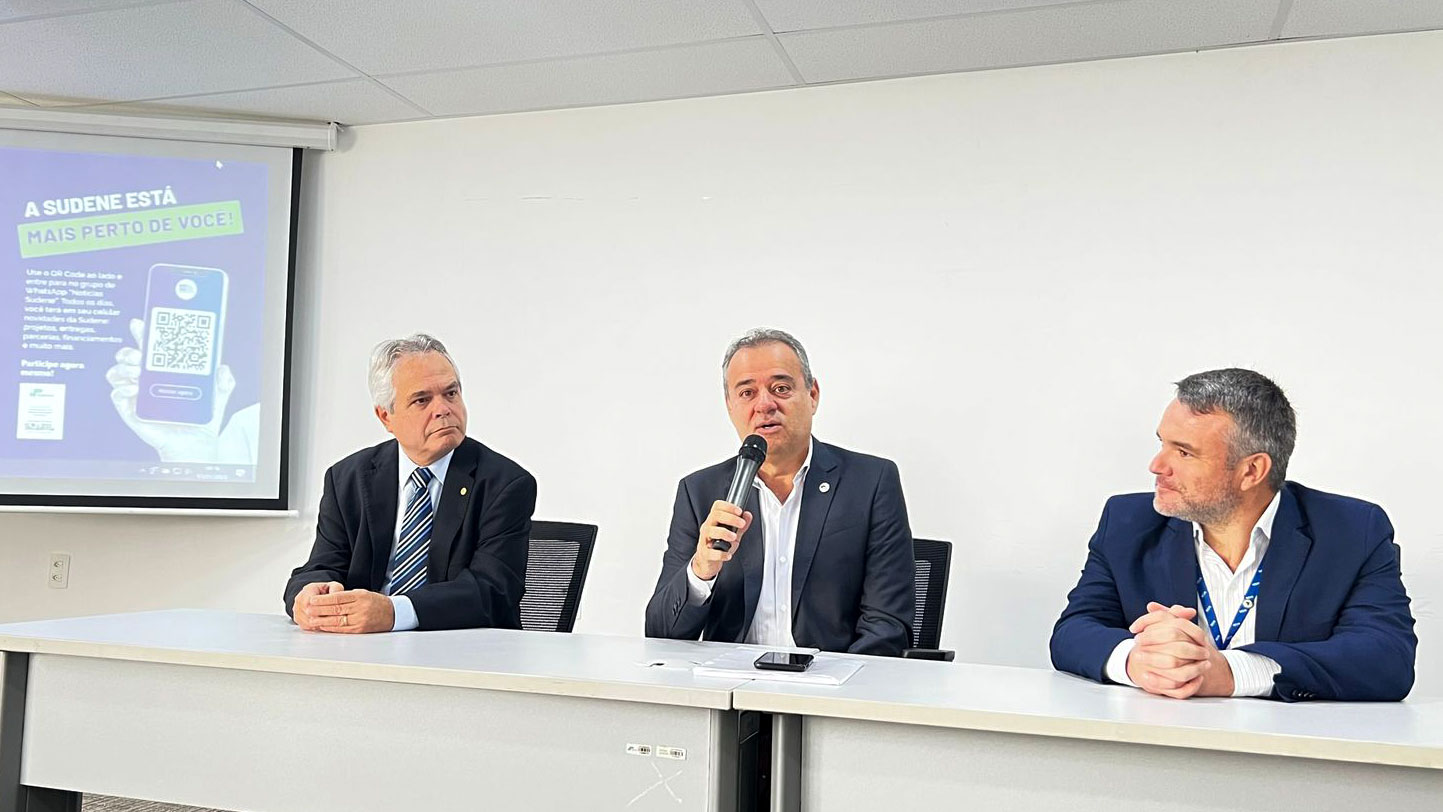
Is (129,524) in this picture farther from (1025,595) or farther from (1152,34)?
(1152,34)

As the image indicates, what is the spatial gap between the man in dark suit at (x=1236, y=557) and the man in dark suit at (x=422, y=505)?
1.21 m

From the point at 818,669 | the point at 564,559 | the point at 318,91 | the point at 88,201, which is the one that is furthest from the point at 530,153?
the point at 818,669

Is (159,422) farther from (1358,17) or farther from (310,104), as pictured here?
(1358,17)

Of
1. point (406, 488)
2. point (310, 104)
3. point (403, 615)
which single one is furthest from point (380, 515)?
point (310, 104)

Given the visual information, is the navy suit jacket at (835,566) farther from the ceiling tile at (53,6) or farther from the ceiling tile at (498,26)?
the ceiling tile at (53,6)

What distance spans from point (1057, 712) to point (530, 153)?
322cm

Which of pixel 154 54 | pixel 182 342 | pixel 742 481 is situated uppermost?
pixel 154 54

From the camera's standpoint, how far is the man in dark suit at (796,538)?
246 cm

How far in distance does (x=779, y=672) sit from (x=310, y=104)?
323 centimetres

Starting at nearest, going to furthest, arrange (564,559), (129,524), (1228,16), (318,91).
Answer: (564,559)
(1228,16)
(318,91)
(129,524)

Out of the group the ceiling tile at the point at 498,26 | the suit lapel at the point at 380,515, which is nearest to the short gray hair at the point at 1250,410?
the suit lapel at the point at 380,515

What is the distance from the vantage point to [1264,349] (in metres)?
3.34

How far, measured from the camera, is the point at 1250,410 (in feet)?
6.51

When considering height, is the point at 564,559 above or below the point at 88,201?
below
